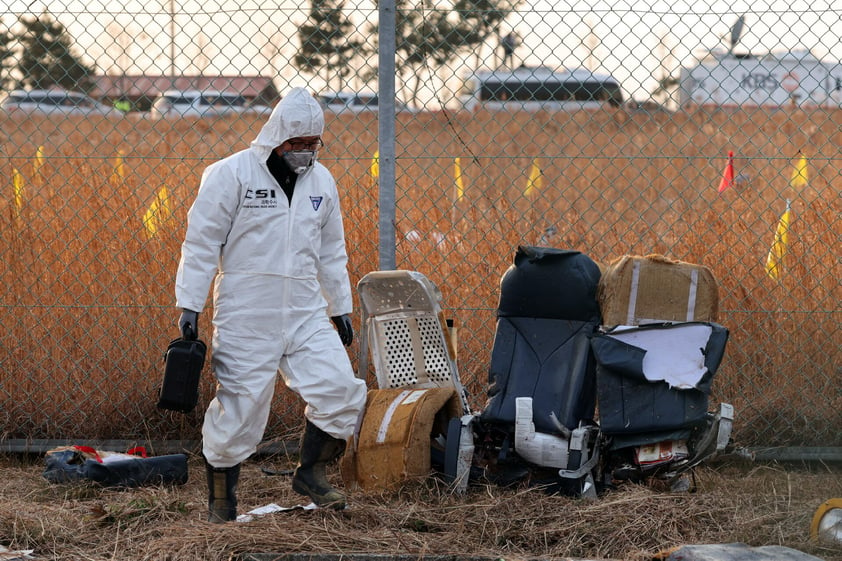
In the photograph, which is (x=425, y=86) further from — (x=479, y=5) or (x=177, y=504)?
(x=177, y=504)

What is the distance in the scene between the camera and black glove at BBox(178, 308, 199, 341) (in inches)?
150

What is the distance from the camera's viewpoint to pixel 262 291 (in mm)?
3898

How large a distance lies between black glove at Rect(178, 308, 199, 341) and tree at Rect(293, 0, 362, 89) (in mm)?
1561

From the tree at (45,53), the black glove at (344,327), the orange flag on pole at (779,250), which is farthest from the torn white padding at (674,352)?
the tree at (45,53)

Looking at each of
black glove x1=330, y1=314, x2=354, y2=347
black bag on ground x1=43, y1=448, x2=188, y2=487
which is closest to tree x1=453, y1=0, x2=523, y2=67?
black glove x1=330, y1=314, x2=354, y2=347

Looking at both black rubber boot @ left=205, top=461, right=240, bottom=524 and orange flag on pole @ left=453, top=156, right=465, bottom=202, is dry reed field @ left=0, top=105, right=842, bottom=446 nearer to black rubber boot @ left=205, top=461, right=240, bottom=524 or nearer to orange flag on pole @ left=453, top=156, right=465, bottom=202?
orange flag on pole @ left=453, top=156, right=465, bottom=202

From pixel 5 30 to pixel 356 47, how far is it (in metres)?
1.87

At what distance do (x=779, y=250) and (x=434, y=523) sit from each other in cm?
256

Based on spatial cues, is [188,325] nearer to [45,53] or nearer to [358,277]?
[358,277]

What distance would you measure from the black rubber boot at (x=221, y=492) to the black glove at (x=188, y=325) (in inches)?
21.8

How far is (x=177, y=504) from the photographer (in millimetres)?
4164

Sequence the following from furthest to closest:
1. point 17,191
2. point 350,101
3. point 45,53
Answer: point 17,191 → point 45,53 → point 350,101

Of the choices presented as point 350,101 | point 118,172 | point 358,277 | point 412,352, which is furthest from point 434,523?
point 118,172

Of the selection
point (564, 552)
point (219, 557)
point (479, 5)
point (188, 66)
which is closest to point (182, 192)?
point (188, 66)
